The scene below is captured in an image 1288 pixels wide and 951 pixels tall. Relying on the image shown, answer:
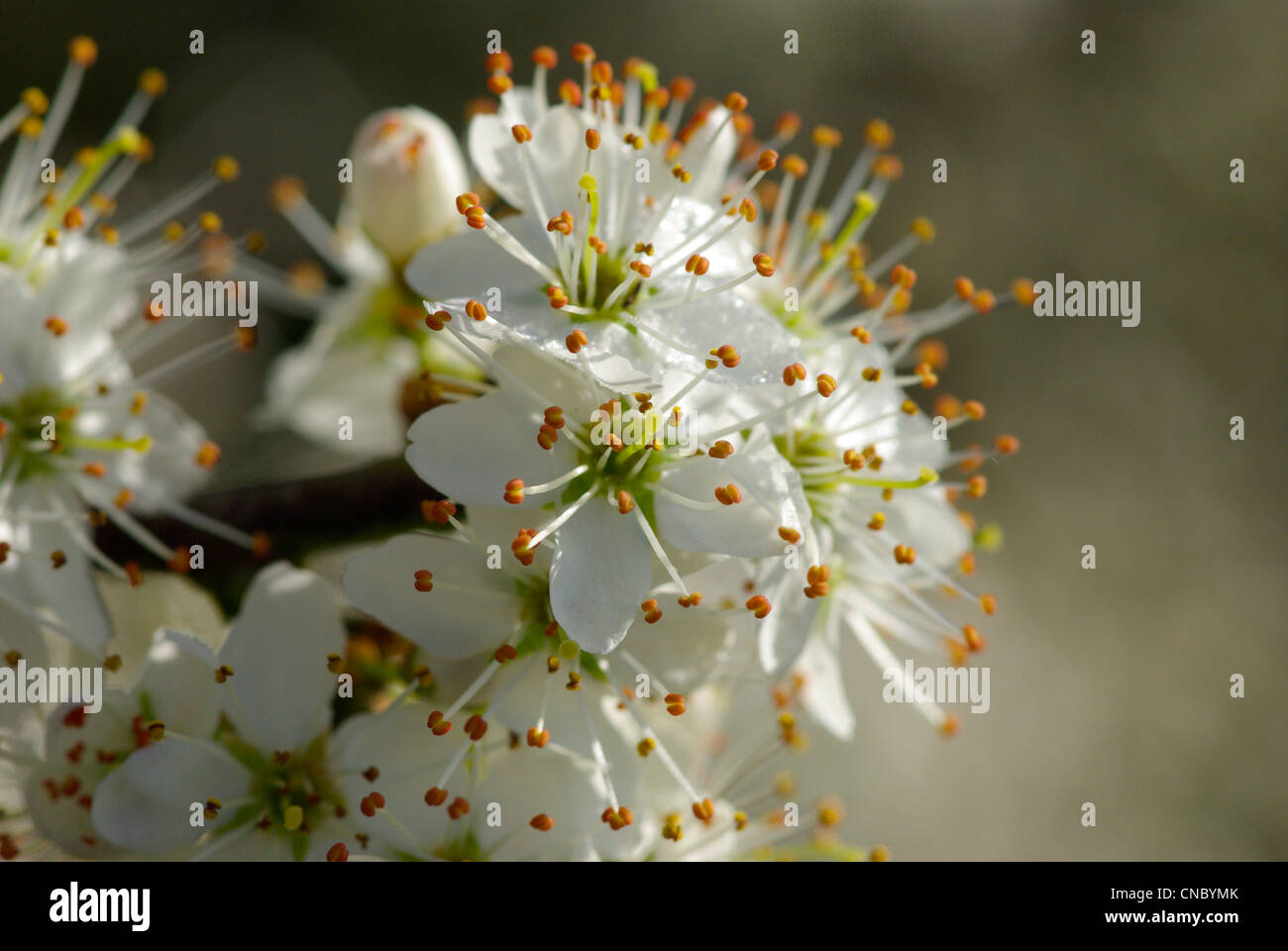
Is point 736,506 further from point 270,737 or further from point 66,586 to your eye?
point 66,586

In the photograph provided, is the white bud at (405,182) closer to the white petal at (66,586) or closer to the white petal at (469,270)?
the white petal at (469,270)

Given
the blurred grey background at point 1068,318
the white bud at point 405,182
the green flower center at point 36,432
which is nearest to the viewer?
the green flower center at point 36,432

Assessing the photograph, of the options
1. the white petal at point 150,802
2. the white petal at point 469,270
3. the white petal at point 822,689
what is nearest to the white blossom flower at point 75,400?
the white petal at point 150,802

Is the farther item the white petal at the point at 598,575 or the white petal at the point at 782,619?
the white petal at the point at 782,619

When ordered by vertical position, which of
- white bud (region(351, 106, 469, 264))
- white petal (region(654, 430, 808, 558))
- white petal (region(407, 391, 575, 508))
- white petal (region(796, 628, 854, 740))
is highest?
white bud (region(351, 106, 469, 264))

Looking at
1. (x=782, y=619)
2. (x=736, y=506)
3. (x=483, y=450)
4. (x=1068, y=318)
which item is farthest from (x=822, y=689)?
(x=1068, y=318)

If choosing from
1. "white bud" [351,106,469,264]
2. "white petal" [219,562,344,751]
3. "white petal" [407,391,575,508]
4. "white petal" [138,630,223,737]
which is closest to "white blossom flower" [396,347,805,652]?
"white petal" [407,391,575,508]

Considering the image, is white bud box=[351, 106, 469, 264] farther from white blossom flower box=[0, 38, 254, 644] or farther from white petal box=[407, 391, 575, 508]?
white petal box=[407, 391, 575, 508]
